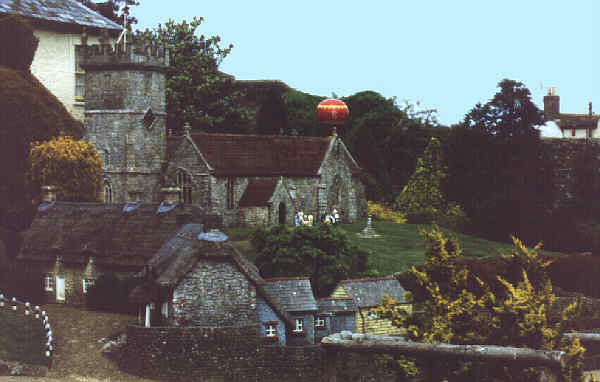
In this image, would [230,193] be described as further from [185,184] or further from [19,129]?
[19,129]

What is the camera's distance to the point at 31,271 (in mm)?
45156

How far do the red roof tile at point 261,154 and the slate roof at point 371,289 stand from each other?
22359 millimetres

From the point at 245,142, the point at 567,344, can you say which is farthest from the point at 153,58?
the point at 567,344

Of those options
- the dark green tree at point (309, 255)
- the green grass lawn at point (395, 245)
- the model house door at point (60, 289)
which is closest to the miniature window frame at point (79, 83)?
the green grass lawn at point (395, 245)

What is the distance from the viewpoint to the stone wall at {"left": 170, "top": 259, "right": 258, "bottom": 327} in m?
34.7

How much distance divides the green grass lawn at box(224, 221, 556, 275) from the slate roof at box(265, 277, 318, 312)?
751cm

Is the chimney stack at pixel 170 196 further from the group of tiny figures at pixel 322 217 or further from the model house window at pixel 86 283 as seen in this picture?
the group of tiny figures at pixel 322 217

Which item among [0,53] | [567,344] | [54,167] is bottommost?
[567,344]

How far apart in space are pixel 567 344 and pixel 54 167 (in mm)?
39025

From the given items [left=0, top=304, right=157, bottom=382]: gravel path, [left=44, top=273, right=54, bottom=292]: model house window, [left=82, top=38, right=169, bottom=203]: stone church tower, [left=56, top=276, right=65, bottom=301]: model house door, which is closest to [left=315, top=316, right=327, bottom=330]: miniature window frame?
[left=0, top=304, right=157, bottom=382]: gravel path

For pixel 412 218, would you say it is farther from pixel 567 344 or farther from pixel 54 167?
pixel 567 344

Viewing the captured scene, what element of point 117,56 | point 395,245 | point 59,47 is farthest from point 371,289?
point 59,47

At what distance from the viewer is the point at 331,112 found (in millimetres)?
82562

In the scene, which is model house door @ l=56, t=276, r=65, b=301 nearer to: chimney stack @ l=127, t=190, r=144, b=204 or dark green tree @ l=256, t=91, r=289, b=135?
chimney stack @ l=127, t=190, r=144, b=204
